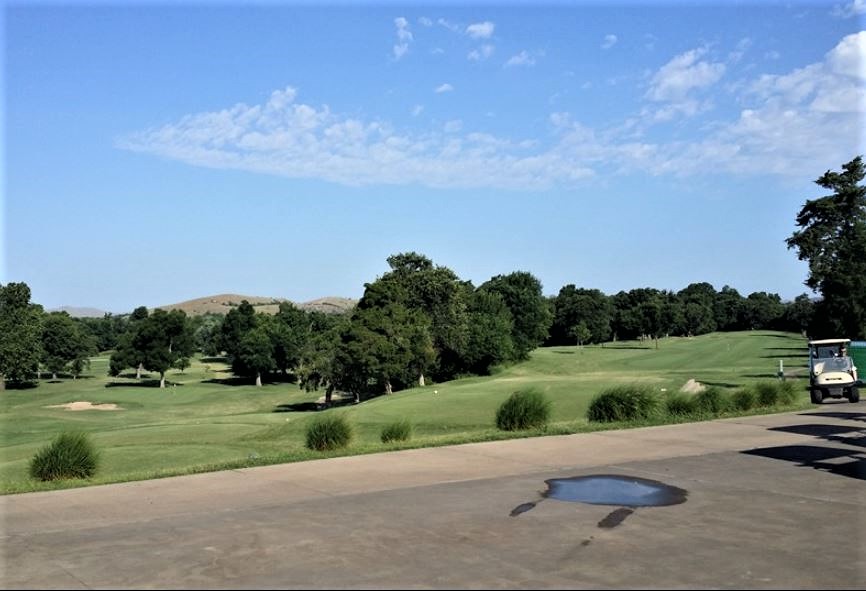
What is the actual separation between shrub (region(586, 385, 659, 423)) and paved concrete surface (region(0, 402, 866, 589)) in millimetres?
5923

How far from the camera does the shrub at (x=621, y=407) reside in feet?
62.6

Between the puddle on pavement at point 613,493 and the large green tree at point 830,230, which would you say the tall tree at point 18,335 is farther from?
the puddle on pavement at point 613,493

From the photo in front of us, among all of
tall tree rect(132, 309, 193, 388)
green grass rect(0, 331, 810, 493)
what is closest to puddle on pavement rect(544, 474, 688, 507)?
green grass rect(0, 331, 810, 493)

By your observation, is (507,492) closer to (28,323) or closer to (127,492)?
(127,492)

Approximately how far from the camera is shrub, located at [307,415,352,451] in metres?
14.8

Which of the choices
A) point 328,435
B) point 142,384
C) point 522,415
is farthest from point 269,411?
point 328,435

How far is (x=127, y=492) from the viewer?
34.2 feet

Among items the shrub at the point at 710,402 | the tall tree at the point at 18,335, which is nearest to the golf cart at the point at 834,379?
the shrub at the point at 710,402

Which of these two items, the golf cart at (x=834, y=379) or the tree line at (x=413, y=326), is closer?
the golf cart at (x=834, y=379)

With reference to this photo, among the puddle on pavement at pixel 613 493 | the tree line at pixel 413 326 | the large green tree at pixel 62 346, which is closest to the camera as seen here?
the puddle on pavement at pixel 613 493

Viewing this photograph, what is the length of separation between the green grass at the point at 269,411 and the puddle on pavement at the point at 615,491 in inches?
187

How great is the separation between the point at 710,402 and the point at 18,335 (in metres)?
81.3

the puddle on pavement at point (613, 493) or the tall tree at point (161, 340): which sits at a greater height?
the tall tree at point (161, 340)

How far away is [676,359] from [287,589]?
7549cm
